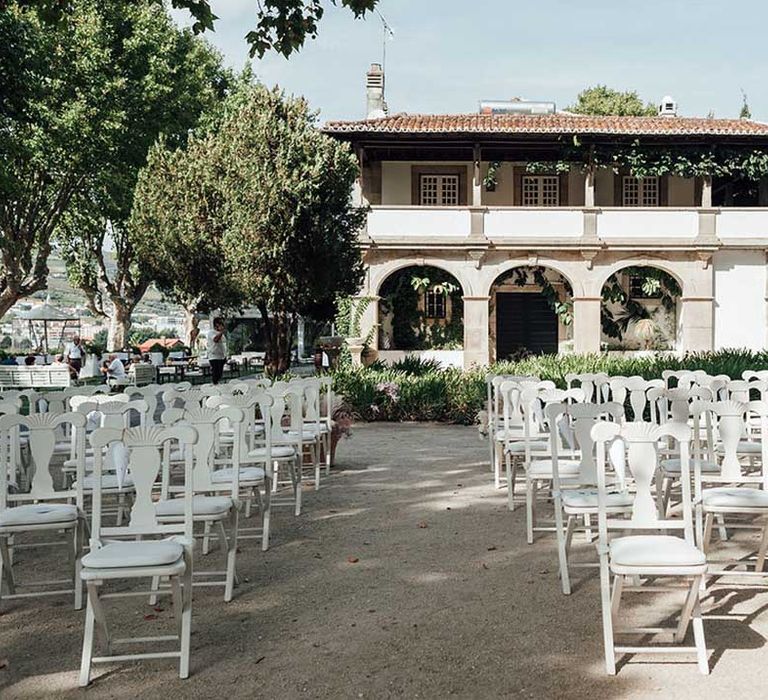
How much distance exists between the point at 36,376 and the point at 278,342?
23.2 feet

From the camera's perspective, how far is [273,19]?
26.8 feet

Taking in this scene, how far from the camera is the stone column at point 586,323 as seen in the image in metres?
22.4

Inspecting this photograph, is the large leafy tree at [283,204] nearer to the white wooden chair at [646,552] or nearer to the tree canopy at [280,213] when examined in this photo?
the tree canopy at [280,213]

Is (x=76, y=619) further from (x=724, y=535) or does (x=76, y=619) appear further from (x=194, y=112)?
(x=194, y=112)

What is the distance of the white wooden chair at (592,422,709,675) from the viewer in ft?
13.0

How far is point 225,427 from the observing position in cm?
795

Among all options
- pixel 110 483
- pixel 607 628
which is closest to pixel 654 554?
pixel 607 628

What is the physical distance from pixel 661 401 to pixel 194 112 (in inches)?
975

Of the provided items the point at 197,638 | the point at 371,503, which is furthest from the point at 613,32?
the point at 197,638

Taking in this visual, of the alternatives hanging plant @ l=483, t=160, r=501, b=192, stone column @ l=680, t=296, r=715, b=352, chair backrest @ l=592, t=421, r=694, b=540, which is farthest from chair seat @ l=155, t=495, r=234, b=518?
stone column @ l=680, t=296, r=715, b=352

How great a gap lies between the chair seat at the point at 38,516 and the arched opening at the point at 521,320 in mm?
20183

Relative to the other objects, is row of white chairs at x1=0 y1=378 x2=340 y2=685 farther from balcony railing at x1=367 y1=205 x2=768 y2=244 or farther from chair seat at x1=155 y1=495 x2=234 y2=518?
balcony railing at x1=367 y1=205 x2=768 y2=244

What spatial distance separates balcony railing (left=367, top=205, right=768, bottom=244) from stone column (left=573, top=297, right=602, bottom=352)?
5.34 feet

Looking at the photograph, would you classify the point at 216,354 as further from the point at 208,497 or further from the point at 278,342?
the point at 208,497
